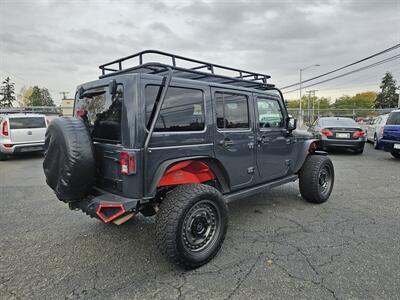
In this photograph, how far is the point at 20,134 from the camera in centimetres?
918

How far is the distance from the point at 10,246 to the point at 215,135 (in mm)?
2831

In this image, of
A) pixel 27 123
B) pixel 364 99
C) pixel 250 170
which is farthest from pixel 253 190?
pixel 364 99

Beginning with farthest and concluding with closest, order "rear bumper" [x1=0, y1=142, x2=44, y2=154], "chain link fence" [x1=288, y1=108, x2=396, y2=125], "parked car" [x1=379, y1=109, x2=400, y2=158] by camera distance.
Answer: "chain link fence" [x1=288, y1=108, x2=396, y2=125], "rear bumper" [x1=0, y1=142, x2=44, y2=154], "parked car" [x1=379, y1=109, x2=400, y2=158]

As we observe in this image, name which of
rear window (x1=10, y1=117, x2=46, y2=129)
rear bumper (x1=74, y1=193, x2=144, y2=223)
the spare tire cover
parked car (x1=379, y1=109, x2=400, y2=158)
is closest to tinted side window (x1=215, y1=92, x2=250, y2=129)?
rear bumper (x1=74, y1=193, x2=144, y2=223)

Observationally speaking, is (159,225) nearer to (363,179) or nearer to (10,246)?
(10,246)

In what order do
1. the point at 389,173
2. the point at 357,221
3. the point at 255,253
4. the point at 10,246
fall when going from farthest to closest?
the point at 389,173, the point at 357,221, the point at 10,246, the point at 255,253

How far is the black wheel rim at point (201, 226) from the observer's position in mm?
2744

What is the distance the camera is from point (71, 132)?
8.73ft

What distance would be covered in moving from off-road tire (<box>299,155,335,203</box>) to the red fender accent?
79.5 inches

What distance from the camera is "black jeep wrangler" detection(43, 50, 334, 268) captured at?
256cm

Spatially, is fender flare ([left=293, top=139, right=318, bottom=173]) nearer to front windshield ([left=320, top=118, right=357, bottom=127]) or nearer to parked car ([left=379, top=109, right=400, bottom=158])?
parked car ([left=379, top=109, right=400, bottom=158])

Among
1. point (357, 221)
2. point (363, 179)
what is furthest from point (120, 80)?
point (363, 179)

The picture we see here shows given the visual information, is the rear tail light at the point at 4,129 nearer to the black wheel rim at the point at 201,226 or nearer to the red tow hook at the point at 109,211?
the red tow hook at the point at 109,211

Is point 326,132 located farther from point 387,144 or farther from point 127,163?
point 127,163
